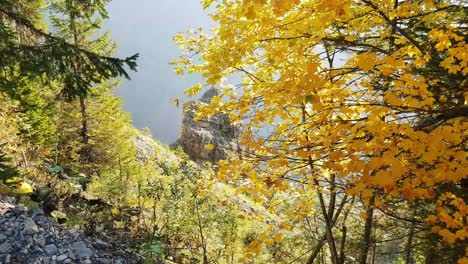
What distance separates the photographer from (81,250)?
16.2 ft

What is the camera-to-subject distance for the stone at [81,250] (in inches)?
192

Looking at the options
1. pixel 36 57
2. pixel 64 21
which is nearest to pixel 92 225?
pixel 36 57

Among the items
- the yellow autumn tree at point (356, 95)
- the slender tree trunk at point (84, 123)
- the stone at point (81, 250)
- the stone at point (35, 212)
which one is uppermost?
the slender tree trunk at point (84, 123)

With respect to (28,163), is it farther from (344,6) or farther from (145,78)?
(145,78)

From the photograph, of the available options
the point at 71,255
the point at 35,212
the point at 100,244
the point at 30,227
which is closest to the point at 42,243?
the point at 30,227

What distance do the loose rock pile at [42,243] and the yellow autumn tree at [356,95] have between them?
215 centimetres

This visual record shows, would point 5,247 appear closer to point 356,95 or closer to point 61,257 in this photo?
point 61,257

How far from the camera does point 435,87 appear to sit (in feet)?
14.4

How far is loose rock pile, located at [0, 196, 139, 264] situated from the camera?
457 cm

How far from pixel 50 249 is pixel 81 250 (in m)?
0.39

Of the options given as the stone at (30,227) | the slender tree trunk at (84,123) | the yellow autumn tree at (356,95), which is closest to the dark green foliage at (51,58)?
the yellow autumn tree at (356,95)

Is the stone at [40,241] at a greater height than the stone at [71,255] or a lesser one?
greater

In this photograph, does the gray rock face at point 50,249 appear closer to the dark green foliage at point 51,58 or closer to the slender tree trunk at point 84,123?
the dark green foliage at point 51,58

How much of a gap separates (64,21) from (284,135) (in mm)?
9812
